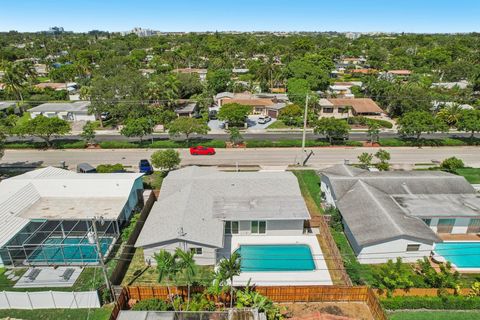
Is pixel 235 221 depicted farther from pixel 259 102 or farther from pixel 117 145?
pixel 259 102

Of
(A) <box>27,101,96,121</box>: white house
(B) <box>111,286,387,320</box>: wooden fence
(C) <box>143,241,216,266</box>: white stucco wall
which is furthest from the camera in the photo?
(A) <box>27,101,96,121</box>: white house

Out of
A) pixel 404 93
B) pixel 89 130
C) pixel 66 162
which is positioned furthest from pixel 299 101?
pixel 66 162

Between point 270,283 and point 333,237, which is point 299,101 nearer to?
point 333,237

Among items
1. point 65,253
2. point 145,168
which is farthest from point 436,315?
point 145,168

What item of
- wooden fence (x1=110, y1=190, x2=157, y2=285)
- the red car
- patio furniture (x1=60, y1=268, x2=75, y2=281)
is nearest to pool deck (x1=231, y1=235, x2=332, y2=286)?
wooden fence (x1=110, y1=190, x2=157, y2=285)

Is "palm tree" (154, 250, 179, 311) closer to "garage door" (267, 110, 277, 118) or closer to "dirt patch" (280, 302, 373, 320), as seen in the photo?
"dirt patch" (280, 302, 373, 320)
